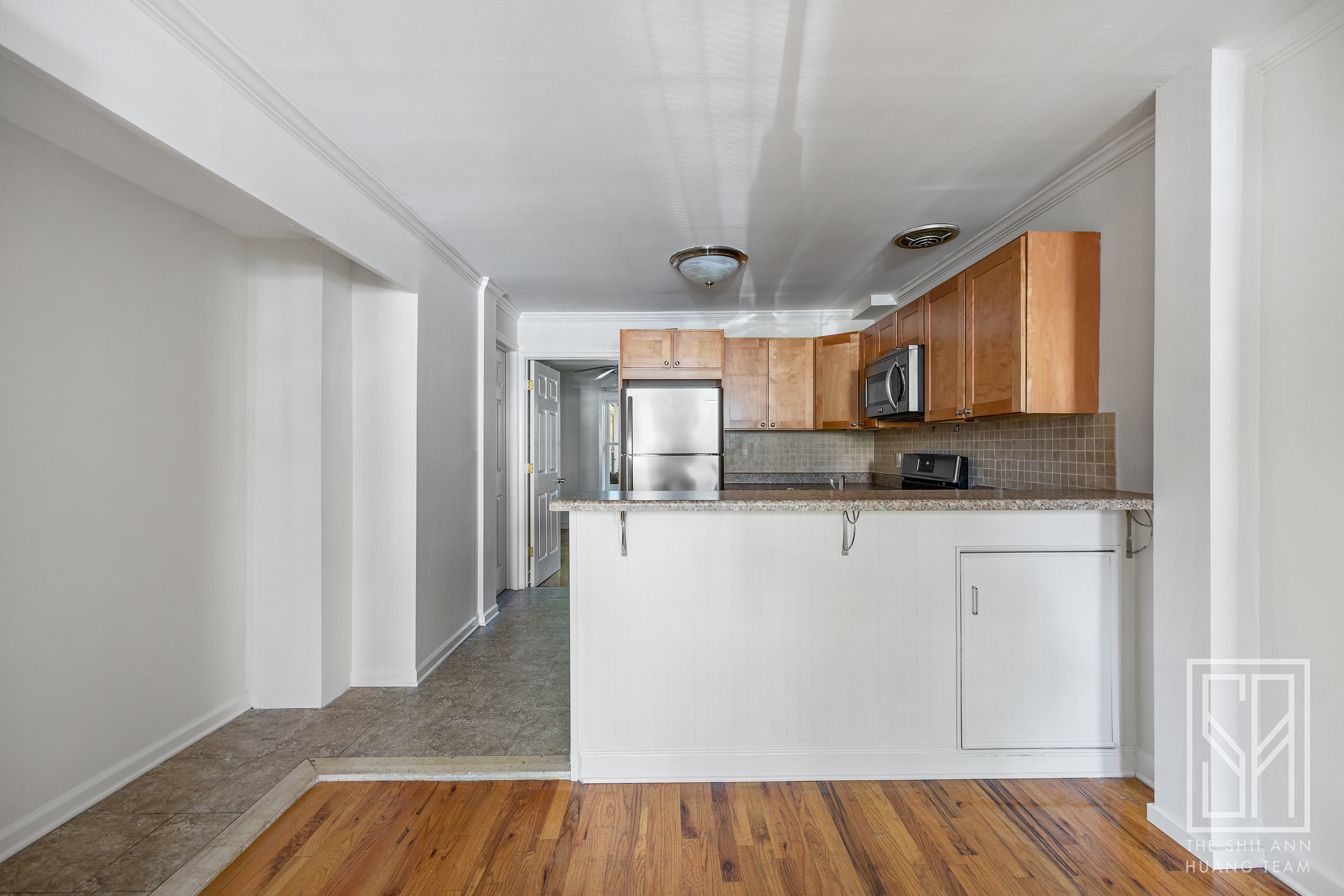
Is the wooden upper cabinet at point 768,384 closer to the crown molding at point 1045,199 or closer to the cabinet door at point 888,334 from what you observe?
the cabinet door at point 888,334

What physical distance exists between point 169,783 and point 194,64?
2297 mm

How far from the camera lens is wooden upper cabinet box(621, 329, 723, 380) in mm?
4445

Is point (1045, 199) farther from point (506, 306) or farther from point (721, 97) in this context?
point (506, 306)

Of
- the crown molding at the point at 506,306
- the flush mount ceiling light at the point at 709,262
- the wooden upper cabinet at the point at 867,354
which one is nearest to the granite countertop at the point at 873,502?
the flush mount ceiling light at the point at 709,262

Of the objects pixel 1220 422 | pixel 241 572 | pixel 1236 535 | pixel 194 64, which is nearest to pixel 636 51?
pixel 194 64

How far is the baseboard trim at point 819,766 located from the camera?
2100 millimetres

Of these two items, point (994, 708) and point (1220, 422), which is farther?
point (994, 708)

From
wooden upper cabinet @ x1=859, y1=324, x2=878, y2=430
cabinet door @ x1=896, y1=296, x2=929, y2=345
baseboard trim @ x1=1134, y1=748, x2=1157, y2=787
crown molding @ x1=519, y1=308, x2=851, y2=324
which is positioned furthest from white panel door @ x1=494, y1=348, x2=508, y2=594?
baseboard trim @ x1=1134, y1=748, x2=1157, y2=787

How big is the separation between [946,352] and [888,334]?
2.88ft

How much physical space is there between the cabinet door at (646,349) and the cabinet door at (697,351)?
0.17 ft

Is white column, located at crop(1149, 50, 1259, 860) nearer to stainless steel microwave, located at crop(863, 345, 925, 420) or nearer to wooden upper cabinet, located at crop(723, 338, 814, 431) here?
stainless steel microwave, located at crop(863, 345, 925, 420)

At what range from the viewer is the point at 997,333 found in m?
2.48

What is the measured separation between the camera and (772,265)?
3.65 m

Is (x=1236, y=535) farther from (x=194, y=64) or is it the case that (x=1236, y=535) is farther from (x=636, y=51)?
(x=194, y=64)
